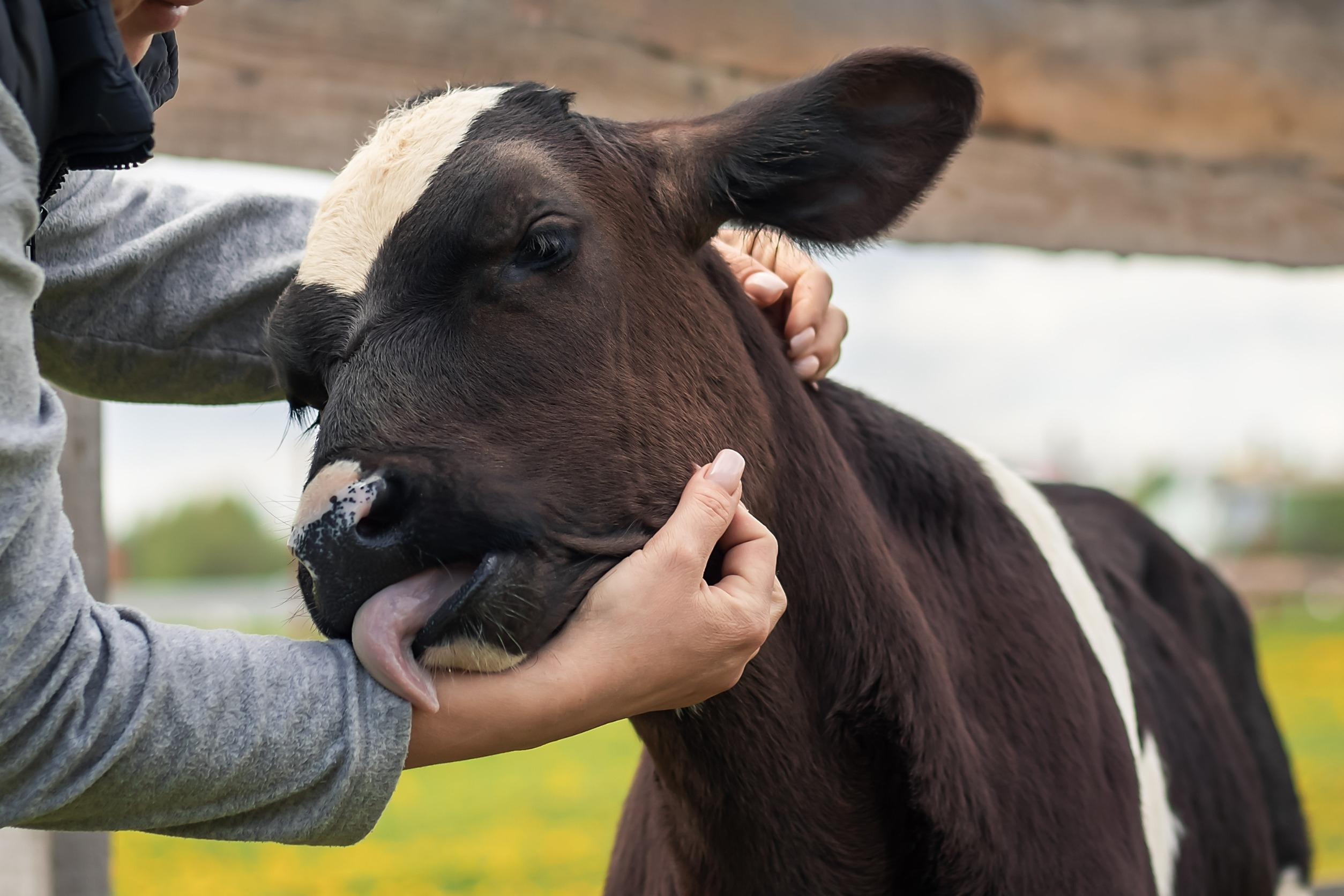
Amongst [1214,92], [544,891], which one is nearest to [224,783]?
[1214,92]

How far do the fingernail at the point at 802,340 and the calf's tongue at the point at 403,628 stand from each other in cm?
57

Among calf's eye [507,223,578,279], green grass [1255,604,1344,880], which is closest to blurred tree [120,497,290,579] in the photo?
green grass [1255,604,1344,880]

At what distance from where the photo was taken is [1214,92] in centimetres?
289

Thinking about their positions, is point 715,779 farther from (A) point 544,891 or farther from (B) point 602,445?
(A) point 544,891

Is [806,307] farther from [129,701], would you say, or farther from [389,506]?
[129,701]

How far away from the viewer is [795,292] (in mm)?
1475

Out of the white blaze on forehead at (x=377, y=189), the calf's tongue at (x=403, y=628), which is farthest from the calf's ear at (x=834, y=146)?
the calf's tongue at (x=403, y=628)

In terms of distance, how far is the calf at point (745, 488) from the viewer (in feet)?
3.35

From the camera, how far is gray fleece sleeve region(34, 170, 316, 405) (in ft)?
4.67

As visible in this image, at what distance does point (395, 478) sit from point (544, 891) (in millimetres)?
3506

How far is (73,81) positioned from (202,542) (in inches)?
542

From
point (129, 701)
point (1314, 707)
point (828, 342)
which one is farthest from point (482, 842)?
point (1314, 707)

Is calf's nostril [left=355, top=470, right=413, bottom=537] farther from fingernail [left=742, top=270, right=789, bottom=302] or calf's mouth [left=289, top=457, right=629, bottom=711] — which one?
fingernail [left=742, top=270, right=789, bottom=302]

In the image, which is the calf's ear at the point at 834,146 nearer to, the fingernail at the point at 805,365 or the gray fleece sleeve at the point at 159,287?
the fingernail at the point at 805,365
